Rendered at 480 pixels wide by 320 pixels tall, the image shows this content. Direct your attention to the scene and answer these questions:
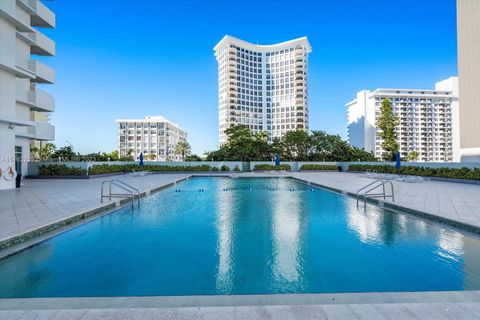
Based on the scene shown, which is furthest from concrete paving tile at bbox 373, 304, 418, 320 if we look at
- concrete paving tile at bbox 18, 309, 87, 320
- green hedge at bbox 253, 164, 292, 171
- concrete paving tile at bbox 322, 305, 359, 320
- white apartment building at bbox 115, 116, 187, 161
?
white apartment building at bbox 115, 116, 187, 161

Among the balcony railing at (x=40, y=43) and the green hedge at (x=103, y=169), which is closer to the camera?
the balcony railing at (x=40, y=43)

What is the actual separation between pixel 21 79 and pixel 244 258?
75.0 ft

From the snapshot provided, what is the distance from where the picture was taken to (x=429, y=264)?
4027mm

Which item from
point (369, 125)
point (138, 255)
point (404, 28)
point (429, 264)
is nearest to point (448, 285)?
point (429, 264)

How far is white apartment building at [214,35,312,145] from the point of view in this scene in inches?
3206

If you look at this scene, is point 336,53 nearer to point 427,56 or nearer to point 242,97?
point 427,56

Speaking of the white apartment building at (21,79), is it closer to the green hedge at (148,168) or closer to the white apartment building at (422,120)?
the green hedge at (148,168)

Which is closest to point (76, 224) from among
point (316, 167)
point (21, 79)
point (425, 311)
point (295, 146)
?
point (425, 311)

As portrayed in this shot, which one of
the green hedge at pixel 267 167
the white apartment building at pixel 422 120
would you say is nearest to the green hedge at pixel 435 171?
the green hedge at pixel 267 167

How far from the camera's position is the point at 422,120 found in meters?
93.3

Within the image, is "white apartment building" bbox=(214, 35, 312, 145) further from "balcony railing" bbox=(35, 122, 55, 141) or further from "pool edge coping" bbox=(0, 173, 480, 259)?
"pool edge coping" bbox=(0, 173, 480, 259)

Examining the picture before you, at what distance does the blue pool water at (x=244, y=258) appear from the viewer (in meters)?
3.35

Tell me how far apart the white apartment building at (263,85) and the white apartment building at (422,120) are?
28605 millimetres

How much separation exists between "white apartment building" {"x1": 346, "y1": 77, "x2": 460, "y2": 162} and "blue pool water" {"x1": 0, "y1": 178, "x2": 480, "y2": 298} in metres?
96.5
